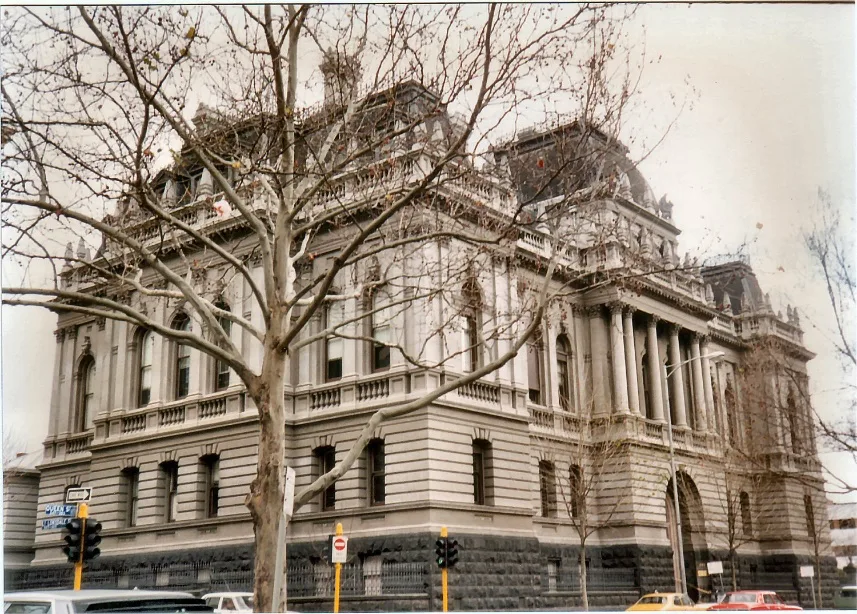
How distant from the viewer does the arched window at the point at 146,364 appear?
21406mm

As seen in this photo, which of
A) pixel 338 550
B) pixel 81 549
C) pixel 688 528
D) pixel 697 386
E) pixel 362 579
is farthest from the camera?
pixel 697 386

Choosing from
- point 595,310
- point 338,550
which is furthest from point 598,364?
point 338,550

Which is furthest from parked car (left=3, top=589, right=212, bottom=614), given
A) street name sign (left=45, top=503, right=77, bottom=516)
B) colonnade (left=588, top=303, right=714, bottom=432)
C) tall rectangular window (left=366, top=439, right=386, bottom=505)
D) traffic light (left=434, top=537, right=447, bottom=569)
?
colonnade (left=588, top=303, right=714, bottom=432)

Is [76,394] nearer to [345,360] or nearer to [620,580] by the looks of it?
[345,360]

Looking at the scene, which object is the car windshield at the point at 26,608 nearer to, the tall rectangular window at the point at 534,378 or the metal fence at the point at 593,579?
the metal fence at the point at 593,579

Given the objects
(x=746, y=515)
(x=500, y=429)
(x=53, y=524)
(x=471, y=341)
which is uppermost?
(x=471, y=341)

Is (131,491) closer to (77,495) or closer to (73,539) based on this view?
(77,495)

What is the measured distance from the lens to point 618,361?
26.0m

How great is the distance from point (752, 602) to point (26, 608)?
1128cm

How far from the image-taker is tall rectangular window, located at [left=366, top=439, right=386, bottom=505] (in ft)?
74.2

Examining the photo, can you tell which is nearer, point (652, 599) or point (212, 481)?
point (652, 599)

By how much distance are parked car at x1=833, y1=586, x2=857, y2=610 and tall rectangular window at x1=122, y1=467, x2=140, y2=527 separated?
44.9ft

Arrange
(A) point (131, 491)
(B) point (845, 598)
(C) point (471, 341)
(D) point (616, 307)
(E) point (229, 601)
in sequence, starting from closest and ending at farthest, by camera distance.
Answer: (B) point (845, 598) → (C) point (471, 341) → (E) point (229, 601) → (A) point (131, 491) → (D) point (616, 307)

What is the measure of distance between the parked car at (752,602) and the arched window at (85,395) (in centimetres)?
1147
